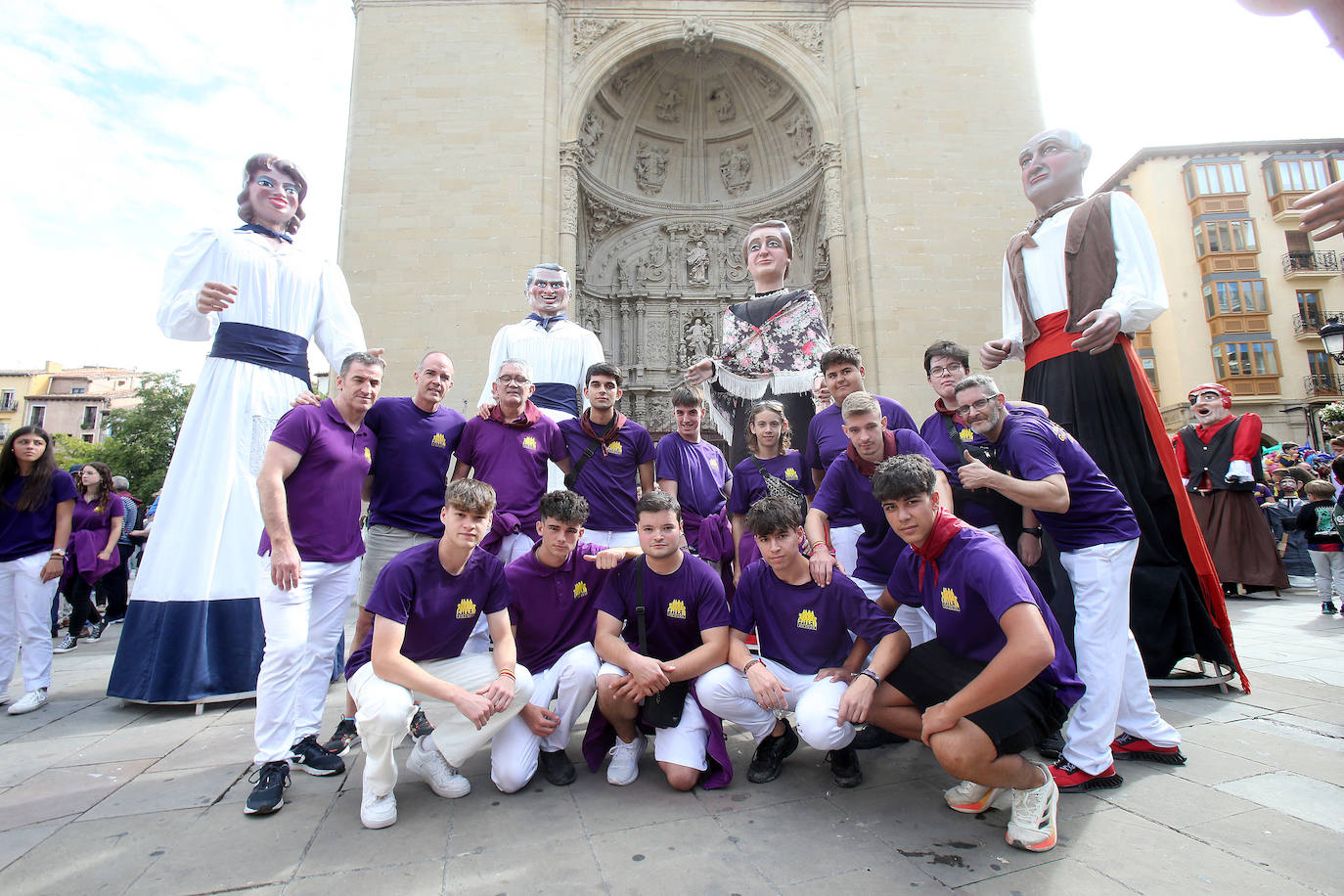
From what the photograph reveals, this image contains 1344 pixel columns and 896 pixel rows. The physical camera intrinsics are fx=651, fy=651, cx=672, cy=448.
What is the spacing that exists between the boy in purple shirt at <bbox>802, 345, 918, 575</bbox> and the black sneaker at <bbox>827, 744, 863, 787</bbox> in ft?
3.79

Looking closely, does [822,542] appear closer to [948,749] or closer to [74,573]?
[948,749]

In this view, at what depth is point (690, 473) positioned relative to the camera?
13.4 ft

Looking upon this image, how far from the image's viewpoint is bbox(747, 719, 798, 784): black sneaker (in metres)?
2.71

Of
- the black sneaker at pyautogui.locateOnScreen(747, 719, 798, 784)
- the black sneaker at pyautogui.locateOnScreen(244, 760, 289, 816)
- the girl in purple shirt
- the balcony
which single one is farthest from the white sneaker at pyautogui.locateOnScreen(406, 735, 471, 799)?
the balcony

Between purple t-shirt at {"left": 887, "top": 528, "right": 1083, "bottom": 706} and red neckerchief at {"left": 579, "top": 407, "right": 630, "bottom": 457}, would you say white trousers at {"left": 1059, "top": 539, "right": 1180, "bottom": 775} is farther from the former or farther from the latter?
red neckerchief at {"left": 579, "top": 407, "right": 630, "bottom": 457}

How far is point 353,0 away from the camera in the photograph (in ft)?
36.8

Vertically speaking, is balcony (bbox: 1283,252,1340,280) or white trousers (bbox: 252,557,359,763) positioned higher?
balcony (bbox: 1283,252,1340,280)

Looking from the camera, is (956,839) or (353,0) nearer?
(956,839)

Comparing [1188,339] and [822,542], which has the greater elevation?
[1188,339]

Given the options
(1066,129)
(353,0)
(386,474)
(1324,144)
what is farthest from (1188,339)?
(386,474)

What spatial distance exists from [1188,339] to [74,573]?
32.5 m

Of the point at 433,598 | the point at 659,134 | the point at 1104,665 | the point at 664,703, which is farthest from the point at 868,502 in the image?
the point at 659,134

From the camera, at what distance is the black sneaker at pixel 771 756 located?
2.71m

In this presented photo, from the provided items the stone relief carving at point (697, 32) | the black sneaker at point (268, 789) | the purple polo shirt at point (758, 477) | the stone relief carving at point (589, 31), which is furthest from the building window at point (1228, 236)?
the black sneaker at point (268, 789)
